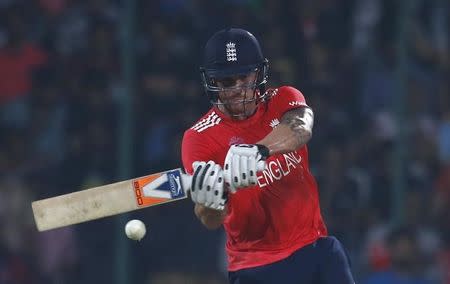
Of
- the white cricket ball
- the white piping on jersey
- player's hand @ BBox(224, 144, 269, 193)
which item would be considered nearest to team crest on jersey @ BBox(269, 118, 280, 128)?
the white piping on jersey

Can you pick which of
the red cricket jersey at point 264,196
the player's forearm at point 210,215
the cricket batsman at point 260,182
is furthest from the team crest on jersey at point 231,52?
the player's forearm at point 210,215

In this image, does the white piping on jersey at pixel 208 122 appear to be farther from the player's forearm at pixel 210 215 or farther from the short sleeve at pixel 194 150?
the player's forearm at pixel 210 215

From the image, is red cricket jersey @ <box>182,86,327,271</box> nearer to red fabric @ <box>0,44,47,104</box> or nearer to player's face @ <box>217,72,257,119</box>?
player's face @ <box>217,72,257,119</box>

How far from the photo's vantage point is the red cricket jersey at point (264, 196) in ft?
18.5

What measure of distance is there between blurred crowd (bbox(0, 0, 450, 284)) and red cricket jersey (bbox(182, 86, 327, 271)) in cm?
387

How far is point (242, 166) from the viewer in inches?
198

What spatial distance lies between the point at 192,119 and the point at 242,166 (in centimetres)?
495

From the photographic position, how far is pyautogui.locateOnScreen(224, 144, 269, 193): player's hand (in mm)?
5031

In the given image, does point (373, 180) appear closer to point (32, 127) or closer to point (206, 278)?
point (206, 278)

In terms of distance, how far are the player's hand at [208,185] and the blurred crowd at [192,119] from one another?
14.6 feet

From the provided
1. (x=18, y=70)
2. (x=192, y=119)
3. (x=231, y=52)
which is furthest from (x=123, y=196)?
(x=18, y=70)

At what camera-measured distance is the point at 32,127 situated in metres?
10.2

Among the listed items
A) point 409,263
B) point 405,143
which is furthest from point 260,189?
point 405,143

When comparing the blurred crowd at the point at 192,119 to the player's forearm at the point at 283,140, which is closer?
the player's forearm at the point at 283,140
